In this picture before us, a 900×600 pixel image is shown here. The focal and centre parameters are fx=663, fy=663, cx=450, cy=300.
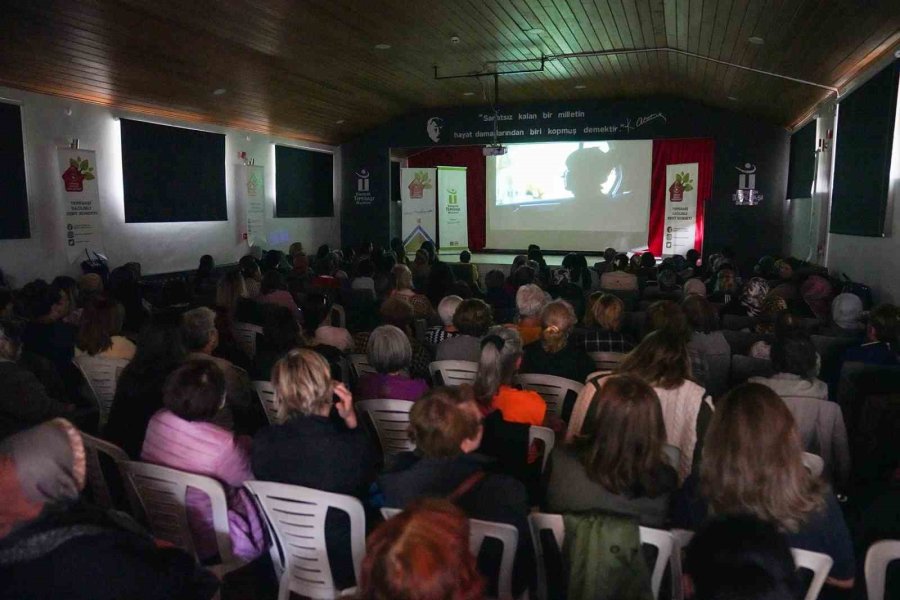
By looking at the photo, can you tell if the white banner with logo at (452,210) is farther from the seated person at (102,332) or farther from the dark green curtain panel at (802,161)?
the seated person at (102,332)

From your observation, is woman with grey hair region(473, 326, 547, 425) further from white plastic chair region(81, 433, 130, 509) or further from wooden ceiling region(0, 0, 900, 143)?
wooden ceiling region(0, 0, 900, 143)

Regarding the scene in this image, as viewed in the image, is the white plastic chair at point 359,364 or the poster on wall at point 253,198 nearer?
the white plastic chair at point 359,364

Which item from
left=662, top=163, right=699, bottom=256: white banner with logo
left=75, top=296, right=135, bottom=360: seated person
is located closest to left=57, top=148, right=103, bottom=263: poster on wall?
left=75, top=296, right=135, bottom=360: seated person

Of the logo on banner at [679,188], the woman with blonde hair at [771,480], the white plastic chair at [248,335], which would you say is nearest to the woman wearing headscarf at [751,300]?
the woman with blonde hair at [771,480]

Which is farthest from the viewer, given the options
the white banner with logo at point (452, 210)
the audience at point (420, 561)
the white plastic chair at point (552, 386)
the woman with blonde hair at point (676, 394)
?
the white banner with logo at point (452, 210)

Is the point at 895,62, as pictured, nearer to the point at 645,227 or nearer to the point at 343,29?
the point at 343,29

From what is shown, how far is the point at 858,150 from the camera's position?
6680 millimetres

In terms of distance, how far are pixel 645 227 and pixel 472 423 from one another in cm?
1271

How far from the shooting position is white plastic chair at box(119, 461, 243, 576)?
7.61 ft

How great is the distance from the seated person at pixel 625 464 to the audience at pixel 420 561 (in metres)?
0.82

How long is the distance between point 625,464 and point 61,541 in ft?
4.94

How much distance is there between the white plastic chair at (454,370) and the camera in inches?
154

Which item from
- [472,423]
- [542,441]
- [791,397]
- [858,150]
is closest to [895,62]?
[858,150]

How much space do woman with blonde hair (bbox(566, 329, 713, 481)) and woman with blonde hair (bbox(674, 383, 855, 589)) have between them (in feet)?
3.03
